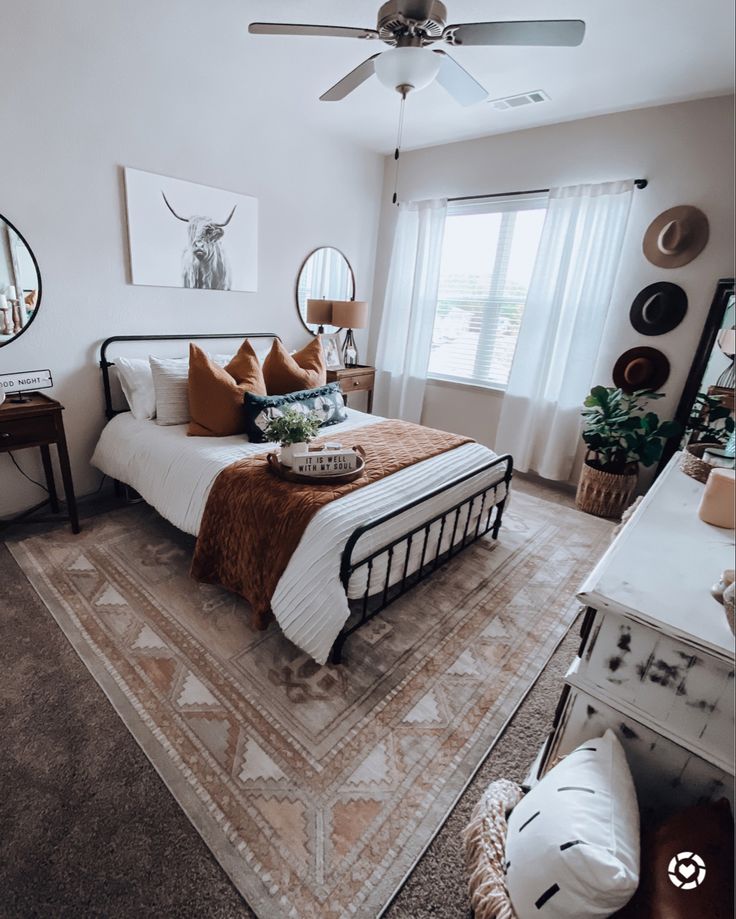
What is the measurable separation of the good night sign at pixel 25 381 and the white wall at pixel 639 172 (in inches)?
129

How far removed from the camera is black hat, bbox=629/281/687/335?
2.93m

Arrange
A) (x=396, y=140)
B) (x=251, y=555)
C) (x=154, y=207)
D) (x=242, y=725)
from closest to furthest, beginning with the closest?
1. (x=242, y=725)
2. (x=251, y=555)
3. (x=154, y=207)
4. (x=396, y=140)

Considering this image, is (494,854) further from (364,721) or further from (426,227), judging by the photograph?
(426,227)

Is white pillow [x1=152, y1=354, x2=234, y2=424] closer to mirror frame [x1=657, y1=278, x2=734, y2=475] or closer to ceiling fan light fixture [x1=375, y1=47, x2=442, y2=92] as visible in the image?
ceiling fan light fixture [x1=375, y1=47, x2=442, y2=92]

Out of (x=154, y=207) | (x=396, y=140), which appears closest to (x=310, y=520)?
(x=154, y=207)

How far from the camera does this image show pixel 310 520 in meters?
1.75

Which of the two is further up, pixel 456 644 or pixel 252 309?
pixel 252 309

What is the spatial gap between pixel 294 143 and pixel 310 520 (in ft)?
10.3

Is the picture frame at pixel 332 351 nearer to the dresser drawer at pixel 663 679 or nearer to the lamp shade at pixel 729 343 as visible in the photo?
the lamp shade at pixel 729 343

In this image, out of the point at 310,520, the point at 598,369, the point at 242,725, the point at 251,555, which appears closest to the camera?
the point at 242,725

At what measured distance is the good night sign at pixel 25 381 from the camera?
2.32m

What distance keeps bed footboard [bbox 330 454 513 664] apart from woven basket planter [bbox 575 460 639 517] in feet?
3.02

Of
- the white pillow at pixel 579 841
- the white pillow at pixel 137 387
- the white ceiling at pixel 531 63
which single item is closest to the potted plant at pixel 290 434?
the white pillow at pixel 137 387

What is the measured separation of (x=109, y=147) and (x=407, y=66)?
6.08 feet
